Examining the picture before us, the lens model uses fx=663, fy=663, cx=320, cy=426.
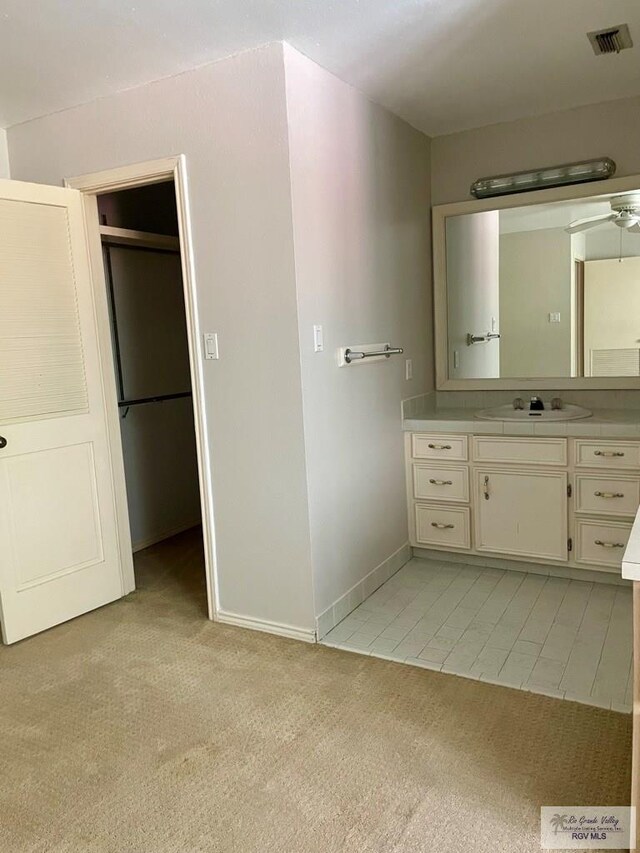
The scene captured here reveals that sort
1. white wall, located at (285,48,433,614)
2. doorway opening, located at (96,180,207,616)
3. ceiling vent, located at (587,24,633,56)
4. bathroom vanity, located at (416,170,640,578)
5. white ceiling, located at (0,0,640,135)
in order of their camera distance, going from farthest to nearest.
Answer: doorway opening, located at (96,180,207,616) < bathroom vanity, located at (416,170,640,578) < white wall, located at (285,48,433,614) < ceiling vent, located at (587,24,633,56) < white ceiling, located at (0,0,640,135)

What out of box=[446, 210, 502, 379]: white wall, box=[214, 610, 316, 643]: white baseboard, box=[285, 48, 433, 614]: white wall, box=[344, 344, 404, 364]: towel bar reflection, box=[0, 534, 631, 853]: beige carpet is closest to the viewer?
box=[0, 534, 631, 853]: beige carpet

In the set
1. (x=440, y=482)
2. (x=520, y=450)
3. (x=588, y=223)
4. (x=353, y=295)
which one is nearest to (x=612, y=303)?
(x=588, y=223)

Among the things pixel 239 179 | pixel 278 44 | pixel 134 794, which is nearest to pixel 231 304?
pixel 239 179

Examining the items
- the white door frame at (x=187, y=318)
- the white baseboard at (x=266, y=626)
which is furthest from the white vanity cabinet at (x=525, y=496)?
the white door frame at (x=187, y=318)

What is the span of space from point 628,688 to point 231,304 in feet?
6.68

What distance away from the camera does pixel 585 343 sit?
3475 mm

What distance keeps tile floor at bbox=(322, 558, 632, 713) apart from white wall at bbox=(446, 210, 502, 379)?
118 cm

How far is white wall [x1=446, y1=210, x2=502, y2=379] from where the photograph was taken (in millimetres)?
3680

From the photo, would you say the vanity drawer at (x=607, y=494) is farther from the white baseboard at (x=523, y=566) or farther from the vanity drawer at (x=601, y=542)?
the white baseboard at (x=523, y=566)

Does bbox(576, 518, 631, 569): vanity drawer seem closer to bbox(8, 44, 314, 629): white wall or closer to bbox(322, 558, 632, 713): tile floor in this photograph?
bbox(322, 558, 632, 713): tile floor

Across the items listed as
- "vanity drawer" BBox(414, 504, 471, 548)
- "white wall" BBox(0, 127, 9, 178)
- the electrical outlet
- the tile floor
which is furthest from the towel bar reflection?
"white wall" BBox(0, 127, 9, 178)

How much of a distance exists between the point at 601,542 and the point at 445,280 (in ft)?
5.49

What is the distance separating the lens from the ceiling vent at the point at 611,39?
2.50 metres

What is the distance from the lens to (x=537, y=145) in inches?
138
